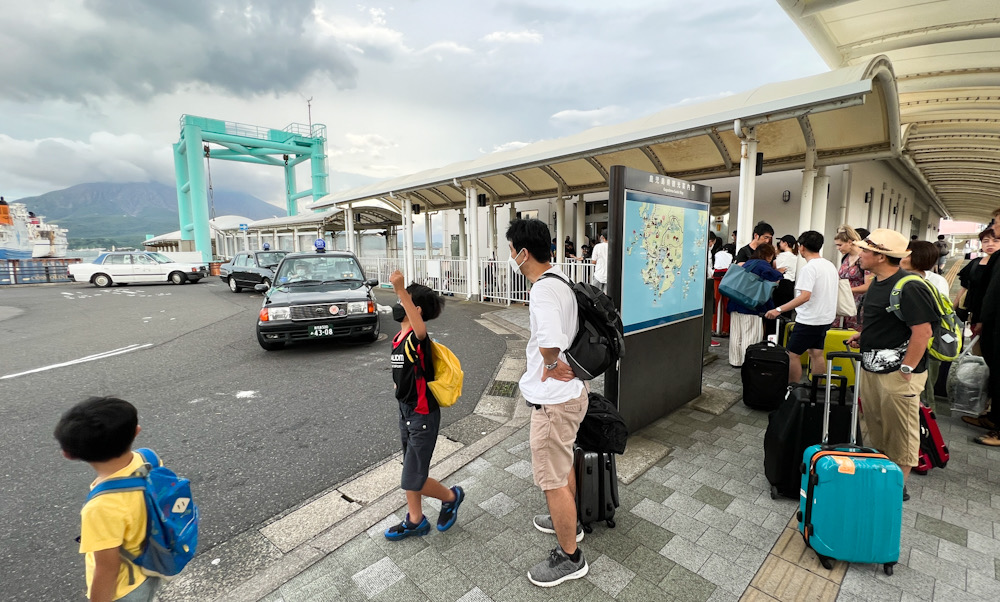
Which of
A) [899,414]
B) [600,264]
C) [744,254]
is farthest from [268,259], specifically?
[899,414]

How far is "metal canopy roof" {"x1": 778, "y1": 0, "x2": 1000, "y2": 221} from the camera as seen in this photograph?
18.6 feet

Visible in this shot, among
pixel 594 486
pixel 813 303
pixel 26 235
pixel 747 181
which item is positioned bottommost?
pixel 594 486

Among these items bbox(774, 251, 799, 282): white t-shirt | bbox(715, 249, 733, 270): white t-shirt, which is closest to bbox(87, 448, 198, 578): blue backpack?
bbox(774, 251, 799, 282): white t-shirt

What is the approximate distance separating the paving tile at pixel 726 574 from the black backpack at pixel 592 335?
1169 mm

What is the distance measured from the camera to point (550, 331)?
1976mm

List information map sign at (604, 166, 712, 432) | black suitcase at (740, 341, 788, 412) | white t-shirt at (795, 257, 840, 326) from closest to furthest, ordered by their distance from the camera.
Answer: information map sign at (604, 166, 712, 432) → white t-shirt at (795, 257, 840, 326) → black suitcase at (740, 341, 788, 412)

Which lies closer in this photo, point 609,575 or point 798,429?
point 609,575

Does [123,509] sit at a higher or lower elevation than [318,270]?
lower

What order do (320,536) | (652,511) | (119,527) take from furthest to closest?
(652,511) < (320,536) < (119,527)

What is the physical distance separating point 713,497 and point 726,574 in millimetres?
691

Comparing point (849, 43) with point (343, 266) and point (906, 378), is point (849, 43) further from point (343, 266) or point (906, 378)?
point (343, 266)

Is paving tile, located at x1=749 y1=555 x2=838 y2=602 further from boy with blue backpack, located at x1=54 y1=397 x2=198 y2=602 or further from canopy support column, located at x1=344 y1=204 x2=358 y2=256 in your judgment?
canopy support column, located at x1=344 y1=204 x2=358 y2=256

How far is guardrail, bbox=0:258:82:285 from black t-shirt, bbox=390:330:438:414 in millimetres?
27141

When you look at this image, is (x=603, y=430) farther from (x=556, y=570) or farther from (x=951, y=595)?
(x=951, y=595)
